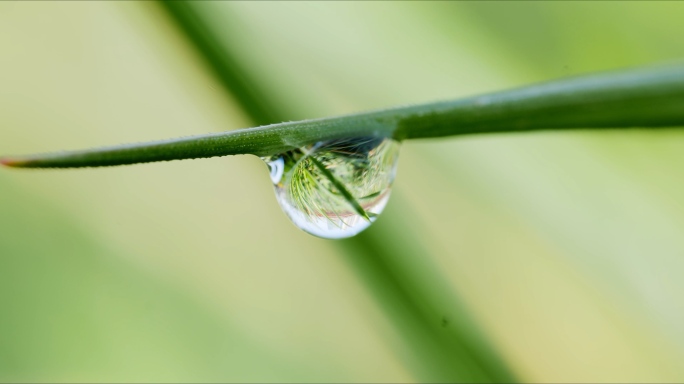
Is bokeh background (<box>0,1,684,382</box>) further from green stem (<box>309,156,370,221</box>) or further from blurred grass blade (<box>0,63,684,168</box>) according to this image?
blurred grass blade (<box>0,63,684,168</box>)

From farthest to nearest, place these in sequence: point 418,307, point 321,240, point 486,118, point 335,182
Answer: point 321,240
point 418,307
point 335,182
point 486,118

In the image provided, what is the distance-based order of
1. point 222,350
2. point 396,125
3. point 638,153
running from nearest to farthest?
point 396,125, point 638,153, point 222,350

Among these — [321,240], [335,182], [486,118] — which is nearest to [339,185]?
[335,182]

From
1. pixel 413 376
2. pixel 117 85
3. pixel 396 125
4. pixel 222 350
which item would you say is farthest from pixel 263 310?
pixel 396 125

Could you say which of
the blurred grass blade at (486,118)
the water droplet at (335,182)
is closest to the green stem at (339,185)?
the water droplet at (335,182)

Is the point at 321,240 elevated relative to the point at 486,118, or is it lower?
elevated

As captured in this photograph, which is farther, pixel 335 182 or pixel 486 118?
pixel 335 182

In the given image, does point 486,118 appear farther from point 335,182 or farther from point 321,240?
point 321,240

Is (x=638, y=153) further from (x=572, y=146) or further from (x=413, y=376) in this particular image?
(x=413, y=376)
